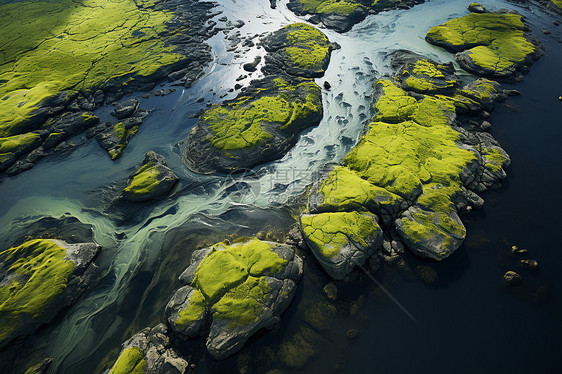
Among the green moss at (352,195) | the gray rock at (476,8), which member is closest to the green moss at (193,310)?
the green moss at (352,195)

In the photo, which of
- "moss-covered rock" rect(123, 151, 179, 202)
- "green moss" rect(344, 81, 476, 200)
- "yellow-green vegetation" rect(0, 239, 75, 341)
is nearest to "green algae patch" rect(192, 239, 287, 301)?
"moss-covered rock" rect(123, 151, 179, 202)

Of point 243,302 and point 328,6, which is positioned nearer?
point 243,302

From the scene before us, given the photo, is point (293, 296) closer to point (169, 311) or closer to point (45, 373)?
Answer: point (169, 311)

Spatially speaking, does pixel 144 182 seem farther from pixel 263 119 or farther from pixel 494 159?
pixel 494 159

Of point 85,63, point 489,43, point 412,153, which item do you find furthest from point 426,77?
point 85,63

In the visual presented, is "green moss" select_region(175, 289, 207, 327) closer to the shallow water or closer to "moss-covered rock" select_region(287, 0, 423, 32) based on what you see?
the shallow water

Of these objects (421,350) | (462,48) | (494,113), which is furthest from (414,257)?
(462,48)
